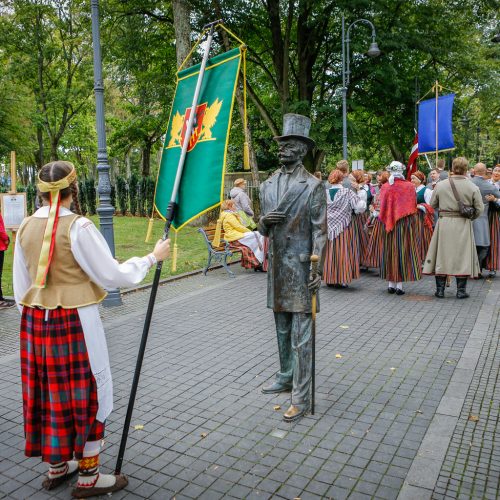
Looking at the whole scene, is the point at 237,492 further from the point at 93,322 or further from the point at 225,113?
the point at 225,113

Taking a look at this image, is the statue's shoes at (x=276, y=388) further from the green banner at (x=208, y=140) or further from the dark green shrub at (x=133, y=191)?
the dark green shrub at (x=133, y=191)

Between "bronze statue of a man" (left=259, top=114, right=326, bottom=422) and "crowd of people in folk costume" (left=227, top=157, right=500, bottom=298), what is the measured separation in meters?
4.07

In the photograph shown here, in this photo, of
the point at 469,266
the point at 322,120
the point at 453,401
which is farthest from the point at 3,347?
the point at 322,120

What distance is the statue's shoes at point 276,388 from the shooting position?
16.7 feet

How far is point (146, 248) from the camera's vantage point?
15242 mm

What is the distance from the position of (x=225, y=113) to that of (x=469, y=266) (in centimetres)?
629

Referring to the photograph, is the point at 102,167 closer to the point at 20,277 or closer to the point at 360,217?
the point at 360,217

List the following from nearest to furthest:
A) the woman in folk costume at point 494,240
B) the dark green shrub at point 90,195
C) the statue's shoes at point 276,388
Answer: the statue's shoes at point 276,388
the woman in folk costume at point 494,240
the dark green shrub at point 90,195

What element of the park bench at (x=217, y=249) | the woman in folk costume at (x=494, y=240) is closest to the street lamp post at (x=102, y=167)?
the park bench at (x=217, y=249)

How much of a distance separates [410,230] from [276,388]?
5006 millimetres

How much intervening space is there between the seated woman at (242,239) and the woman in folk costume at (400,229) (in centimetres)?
316

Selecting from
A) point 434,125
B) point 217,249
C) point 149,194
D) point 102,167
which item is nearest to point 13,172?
point 102,167

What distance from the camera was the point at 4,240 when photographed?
8.80 meters

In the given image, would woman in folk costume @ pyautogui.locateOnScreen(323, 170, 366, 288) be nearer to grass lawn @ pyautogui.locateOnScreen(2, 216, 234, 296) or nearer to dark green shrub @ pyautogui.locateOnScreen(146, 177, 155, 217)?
grass lawn @ pyautogui.locateOnScreen(2, 216, 234, 296)
